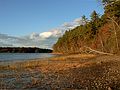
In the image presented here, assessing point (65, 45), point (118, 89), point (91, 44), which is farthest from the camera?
point (65, 45)

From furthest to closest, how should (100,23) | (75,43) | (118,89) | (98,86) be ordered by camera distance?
1. (75,43)
2. (100,23)
3. (98,86)
4. (118,89)

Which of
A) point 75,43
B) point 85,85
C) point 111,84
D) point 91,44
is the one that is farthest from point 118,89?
point 75,43

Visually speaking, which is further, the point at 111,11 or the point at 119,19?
the point at 119,19

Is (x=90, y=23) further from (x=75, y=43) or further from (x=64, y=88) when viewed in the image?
(x=64, y=88)

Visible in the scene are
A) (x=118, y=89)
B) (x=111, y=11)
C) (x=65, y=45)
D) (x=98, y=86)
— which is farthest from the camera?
(x=65, y=45)

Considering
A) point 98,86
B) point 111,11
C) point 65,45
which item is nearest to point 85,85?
point 98,86

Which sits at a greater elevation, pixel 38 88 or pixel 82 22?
pixel 82 22

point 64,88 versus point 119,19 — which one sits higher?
point 119,19

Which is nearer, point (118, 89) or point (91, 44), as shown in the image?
point (118, 89)

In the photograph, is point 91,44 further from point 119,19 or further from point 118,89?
point 118,89

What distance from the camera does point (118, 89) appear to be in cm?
1908

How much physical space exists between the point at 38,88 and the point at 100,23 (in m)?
87.1

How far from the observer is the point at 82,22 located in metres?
111

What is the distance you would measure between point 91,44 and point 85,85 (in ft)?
328
